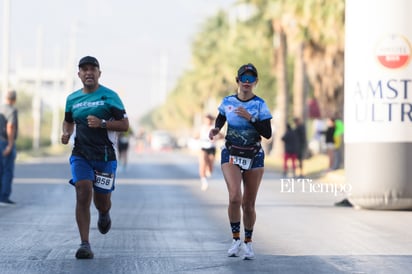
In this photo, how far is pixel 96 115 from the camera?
12.1 metres

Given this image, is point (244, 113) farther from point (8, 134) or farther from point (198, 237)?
point (8, 134)

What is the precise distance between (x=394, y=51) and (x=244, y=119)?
7.70 meters

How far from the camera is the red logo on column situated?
1931cm

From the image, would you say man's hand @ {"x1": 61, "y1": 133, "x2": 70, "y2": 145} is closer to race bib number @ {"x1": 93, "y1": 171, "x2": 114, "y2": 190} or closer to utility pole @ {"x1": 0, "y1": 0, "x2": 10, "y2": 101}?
race bib number @ {"x1": 93, "y1": 171, "x2": 114, "y2": 190}

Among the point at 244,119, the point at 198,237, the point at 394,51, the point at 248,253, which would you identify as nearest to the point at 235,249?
the point at 248,253

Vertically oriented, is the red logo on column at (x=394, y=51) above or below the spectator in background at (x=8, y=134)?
above

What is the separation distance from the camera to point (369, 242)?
14.2 m

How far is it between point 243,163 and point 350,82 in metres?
7.98

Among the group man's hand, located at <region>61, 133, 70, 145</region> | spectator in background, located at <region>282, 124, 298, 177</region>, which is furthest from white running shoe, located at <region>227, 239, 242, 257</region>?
spectator in background, located at <region>282, 124, 298, 177</region>

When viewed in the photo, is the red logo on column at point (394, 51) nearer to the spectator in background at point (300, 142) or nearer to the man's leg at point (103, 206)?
the man's leg at point (103, 206)

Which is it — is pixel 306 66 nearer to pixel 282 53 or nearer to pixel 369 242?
pixel 282 53

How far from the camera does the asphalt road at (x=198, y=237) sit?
11.6m

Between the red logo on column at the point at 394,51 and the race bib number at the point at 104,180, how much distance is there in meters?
8.30

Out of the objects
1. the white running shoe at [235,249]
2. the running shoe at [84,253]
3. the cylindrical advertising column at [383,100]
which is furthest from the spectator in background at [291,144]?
the running shoe at [84,253]
